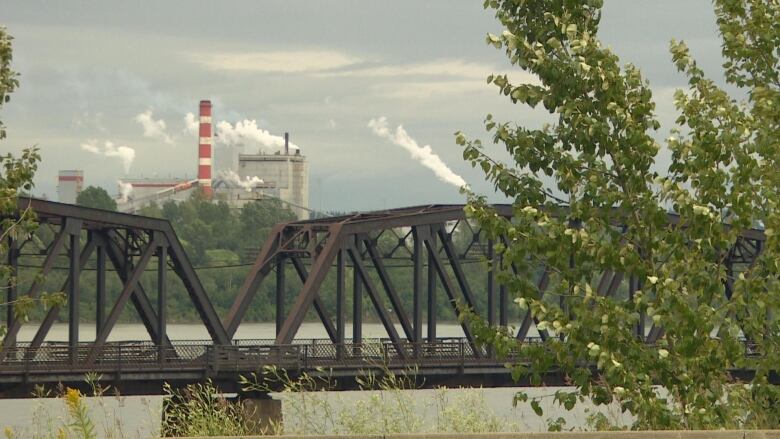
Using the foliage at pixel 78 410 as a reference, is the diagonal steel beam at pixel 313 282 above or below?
below

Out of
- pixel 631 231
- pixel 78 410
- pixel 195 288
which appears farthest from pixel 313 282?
pixel 78 410

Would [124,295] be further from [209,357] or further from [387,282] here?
[387,282]

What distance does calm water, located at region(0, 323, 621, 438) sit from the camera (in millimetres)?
15445

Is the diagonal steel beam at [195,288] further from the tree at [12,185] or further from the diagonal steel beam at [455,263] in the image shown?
the tree at [12,185]

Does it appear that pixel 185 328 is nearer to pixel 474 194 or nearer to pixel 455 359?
pixel 455 359

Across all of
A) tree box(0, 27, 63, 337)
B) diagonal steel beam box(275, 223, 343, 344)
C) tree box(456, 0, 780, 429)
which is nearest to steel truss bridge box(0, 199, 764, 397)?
diagonal steel beam box(275, 223, 343, 344)

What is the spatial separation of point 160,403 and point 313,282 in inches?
1094

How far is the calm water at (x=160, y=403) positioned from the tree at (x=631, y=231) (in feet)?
2.56

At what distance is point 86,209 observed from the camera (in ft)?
139

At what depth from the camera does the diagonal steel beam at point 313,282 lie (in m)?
47.8

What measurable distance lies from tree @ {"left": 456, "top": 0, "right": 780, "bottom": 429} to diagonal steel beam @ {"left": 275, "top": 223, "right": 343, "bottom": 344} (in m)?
29.7

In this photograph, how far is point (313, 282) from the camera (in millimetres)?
47719

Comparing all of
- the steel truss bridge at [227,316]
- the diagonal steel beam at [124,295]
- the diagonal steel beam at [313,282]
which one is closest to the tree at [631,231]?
the steel truss bridge at [227,316]

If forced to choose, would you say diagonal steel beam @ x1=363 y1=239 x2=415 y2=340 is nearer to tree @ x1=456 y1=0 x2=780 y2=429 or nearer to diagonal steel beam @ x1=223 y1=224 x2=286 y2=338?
diagonal steel beam @ x1=223 y1=224 x2=286 y2=338
